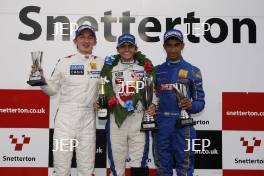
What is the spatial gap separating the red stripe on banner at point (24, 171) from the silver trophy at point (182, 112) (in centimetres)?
132

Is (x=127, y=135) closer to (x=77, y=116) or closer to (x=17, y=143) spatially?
(x=77, y=116)

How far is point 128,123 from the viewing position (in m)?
2.45

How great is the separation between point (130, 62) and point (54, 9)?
0.88m

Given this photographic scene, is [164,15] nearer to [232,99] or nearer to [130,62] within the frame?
[130,62]

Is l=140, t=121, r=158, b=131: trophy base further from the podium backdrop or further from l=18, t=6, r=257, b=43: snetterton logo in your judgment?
l=18, t=6, r=257, b=43: snetterton logo

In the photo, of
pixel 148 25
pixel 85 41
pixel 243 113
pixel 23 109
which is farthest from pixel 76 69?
pixel 243 113

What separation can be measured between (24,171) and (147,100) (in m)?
1.35

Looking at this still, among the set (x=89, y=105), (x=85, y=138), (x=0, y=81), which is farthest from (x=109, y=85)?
(x=0, y=81)

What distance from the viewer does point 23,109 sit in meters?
2.73

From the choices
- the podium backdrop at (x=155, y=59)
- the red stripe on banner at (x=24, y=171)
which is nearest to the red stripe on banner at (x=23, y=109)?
the podium backdrop at (x=155, y=59)

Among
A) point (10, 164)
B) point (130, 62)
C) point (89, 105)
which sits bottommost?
point (10, 164)

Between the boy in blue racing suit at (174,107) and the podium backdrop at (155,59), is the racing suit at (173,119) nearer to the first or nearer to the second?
the boy in blue racing suit at (174,107)

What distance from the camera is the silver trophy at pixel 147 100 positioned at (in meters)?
2.35

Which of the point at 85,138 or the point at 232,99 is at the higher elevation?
the point at 232,99
